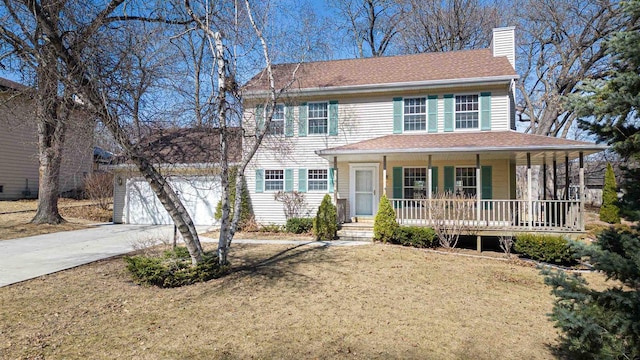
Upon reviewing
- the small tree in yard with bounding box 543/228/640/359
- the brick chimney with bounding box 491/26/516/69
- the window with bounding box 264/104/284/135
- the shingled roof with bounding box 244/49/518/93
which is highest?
the brick chimney with bounding box 491/26/516/69

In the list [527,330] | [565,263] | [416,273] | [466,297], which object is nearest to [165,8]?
[416,273]

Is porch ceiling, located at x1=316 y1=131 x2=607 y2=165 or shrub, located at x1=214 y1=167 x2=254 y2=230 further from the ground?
porch ceiling, located at x1=316 y1=131 x2=607 y2=165

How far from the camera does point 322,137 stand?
1379 centimetres

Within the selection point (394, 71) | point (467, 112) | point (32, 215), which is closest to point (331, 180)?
point (394, 71)

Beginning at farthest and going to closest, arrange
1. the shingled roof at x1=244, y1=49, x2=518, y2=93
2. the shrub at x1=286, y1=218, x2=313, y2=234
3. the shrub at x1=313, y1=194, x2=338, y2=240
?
the shrub at x1=286, y1=218, x2=313, y2=234 → the shingled roof at x1=244, y1=49, x2=518, y2=93 → the shrub at x1=313, y1=194, x2=338, y2=240

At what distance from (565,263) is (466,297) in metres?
5.19

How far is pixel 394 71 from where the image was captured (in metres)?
14.3

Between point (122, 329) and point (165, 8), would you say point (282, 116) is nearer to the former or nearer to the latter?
point (165, 8)

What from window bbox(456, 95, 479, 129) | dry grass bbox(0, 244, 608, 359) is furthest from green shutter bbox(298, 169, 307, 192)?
dry grass bbox(0, 244, 608, 359)

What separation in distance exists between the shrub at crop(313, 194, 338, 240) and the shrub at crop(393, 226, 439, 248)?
206 cm

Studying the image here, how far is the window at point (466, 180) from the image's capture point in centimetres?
1243

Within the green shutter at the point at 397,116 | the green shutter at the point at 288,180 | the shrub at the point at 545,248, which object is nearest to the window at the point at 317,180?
the green shutter at the point at 288,180

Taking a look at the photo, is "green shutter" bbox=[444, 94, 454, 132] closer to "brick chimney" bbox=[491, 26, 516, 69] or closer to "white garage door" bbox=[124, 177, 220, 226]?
"brick chimney" bbox=[491, 26, 516, 69]

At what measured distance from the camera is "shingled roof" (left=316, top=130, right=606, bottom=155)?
32.8 ft
